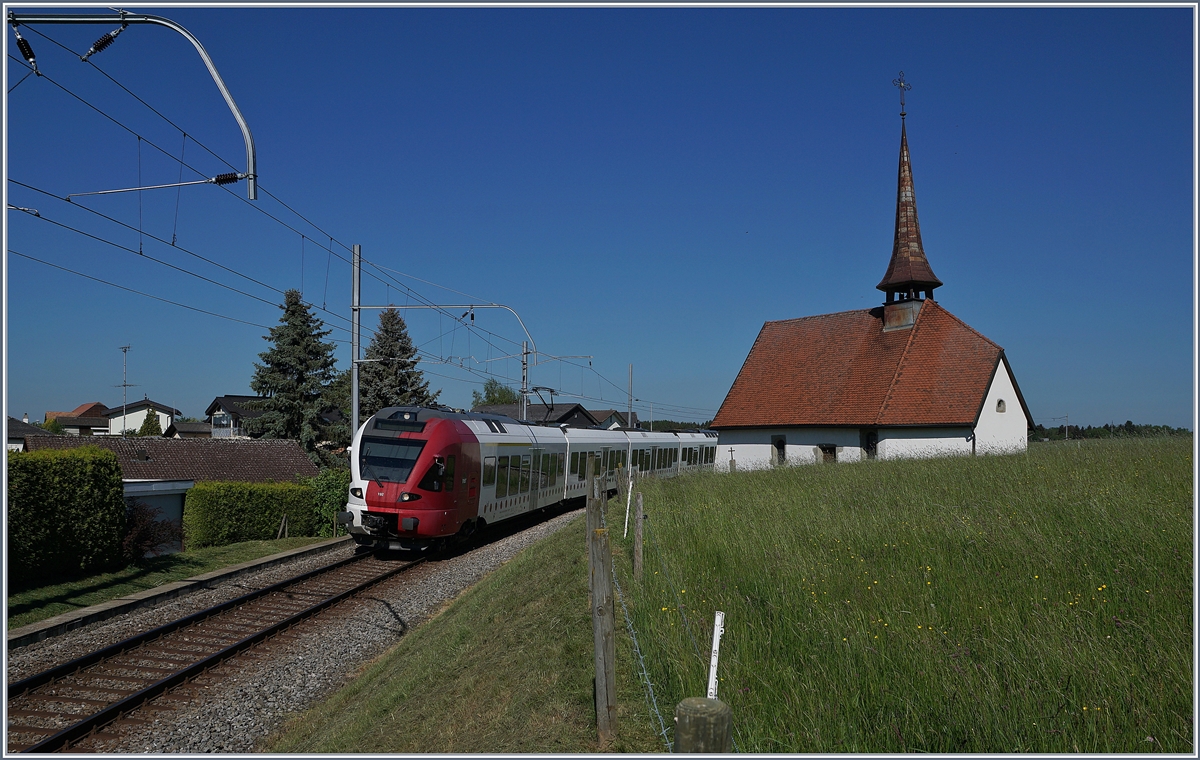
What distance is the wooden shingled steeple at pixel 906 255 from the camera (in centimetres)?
3262

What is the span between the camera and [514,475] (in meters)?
20.1

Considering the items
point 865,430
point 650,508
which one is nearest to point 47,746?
point 650,508

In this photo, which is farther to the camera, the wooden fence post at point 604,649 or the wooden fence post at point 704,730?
the wooden fence post at point 604,649

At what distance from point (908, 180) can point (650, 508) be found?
25.1m

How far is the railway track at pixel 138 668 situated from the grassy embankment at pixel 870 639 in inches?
67.1

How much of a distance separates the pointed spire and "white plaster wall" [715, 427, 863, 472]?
282 inches

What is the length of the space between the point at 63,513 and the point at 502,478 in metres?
8.95

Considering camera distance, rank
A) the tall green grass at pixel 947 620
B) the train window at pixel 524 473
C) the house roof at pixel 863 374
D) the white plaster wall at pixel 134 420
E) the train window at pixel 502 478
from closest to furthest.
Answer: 1. the tall green grass at pixel 947 620
2. the train window at pixel 502 478
3. the train window at pixel 524 473
4. the house roof at pixel 863 374
5. the white plaster wall at pixel 134 420

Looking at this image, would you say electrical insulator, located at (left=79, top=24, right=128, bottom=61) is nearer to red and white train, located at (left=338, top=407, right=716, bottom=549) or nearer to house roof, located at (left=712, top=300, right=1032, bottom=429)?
red and white train, located at (left=338, top=407, right=716, bottom=549)

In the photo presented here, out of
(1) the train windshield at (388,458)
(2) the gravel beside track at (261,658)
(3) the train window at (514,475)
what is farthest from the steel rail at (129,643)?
(3) the train window at (514,475)

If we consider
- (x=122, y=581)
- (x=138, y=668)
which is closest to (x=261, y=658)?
(x=138, y=668)

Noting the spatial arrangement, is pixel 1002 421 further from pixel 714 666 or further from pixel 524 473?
pixel 714 666

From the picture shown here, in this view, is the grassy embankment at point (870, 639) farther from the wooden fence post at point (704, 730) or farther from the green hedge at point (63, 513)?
the green hedge at point (63, 513)

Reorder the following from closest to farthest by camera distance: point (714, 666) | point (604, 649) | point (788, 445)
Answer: point (714, 666), point (604, 649), point (788, 445)
